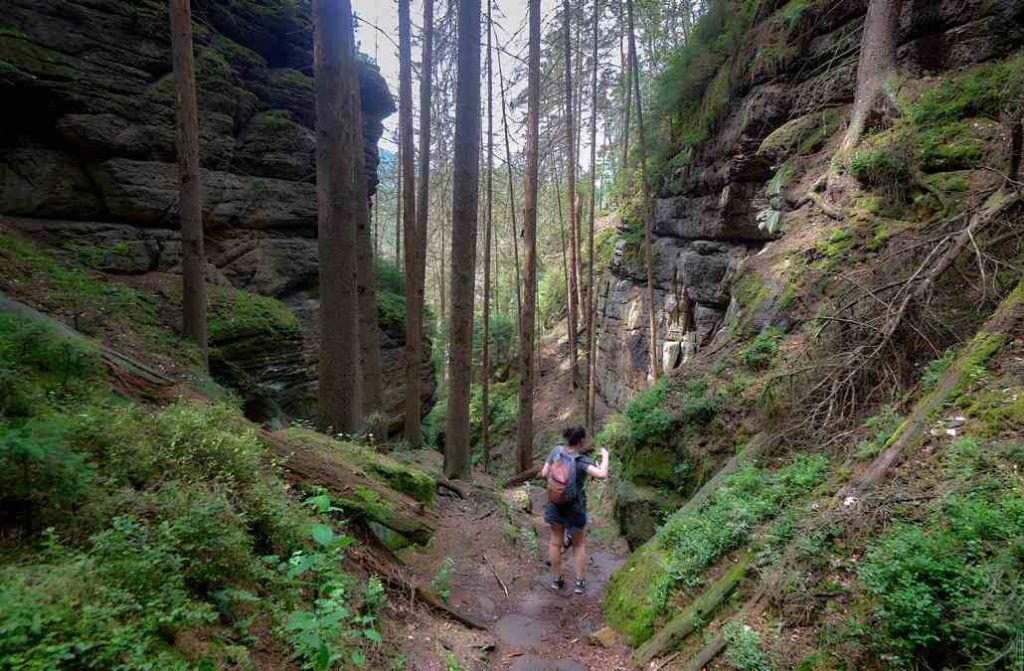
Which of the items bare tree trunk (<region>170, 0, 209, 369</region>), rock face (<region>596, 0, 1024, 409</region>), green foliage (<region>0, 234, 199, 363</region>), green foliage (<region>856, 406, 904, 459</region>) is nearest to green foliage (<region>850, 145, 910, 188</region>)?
rock face (<region>596, 0, 1024, 409</region>)

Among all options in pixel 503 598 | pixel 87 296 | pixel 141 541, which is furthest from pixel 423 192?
pixel 141 541

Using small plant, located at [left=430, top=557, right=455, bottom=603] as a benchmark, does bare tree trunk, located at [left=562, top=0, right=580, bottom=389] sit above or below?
above

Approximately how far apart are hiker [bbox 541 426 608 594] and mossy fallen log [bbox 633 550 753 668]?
1.89m

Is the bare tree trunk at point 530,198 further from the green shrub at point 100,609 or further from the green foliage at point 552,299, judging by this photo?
the green foliage at point 552,299

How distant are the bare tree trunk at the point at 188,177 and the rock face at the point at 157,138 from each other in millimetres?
2071

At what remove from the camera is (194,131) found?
9.85 m

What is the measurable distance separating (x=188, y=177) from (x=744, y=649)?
1168 centimetres

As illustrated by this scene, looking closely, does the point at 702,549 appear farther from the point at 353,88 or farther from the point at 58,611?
the point at 353,88

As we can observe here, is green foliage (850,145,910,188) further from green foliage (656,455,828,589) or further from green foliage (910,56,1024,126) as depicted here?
green foliage (656,455,828,589)

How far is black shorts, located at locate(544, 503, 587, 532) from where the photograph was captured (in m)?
5.98

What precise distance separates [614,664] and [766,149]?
1006 cm

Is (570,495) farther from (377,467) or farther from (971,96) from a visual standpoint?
(971,96)

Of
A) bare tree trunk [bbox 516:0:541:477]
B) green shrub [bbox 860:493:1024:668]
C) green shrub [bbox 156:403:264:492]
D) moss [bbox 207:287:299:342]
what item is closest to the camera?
green shrub [bbox 860:493:1024:668]

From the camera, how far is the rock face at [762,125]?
287 inches
